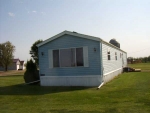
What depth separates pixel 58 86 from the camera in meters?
11.7

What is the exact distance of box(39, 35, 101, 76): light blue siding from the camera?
10875mm

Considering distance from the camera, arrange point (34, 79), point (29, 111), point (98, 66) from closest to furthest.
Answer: point (29, 111)
point (98, 66)
point (34, 79)

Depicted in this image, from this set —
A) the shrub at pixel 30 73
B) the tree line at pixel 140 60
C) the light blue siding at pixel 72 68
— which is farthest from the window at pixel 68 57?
the tree line at pixel 140 60

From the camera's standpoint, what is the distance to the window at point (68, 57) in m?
11.3

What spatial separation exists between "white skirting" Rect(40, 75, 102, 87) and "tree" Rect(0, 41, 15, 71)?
34.9 metres

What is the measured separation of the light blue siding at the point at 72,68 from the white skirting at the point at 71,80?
22 centimetres

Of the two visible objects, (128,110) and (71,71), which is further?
(71,71)

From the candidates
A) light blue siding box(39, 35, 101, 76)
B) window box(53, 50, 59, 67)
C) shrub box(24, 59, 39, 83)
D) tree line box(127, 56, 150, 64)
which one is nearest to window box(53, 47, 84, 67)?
window box(53, 50, 59, 67)

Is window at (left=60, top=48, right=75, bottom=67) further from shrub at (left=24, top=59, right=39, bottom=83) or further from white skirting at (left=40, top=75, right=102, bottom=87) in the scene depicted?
shrub at (left=24, top=59, right=39, bottom=83)

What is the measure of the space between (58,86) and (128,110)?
7015 mm

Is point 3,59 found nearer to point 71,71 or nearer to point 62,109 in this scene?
point 71,71

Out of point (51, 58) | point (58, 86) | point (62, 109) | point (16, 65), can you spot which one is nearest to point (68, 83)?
point (58, 86)

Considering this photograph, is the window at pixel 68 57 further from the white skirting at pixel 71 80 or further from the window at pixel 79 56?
the white skirting at pixel 71 80

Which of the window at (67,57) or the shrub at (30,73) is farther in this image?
the shrub at (30,73)
